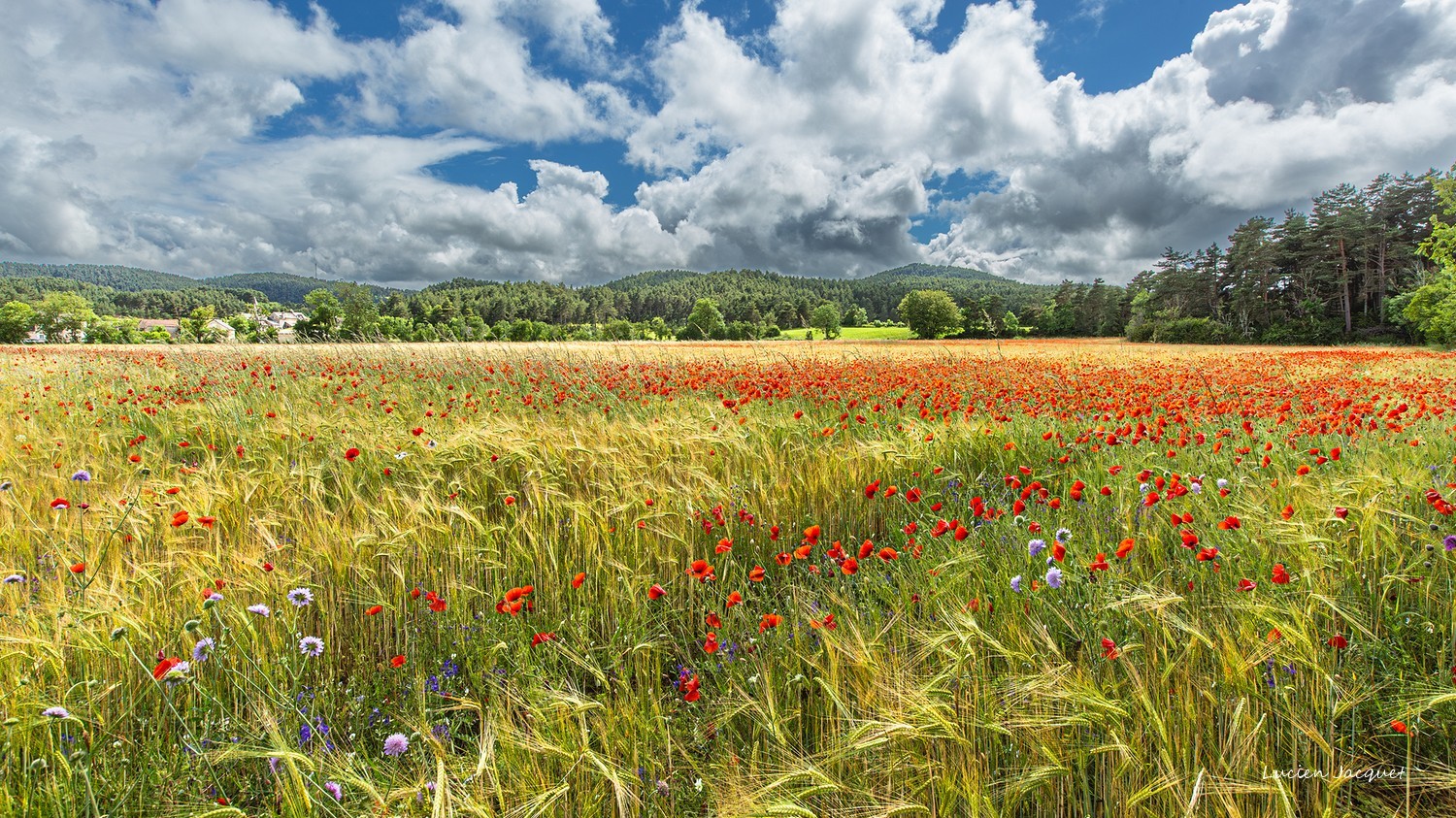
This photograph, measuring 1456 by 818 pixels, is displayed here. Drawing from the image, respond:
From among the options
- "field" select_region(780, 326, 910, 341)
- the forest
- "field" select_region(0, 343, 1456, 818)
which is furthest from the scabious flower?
"field" select_region(780, 326, 910, 341)

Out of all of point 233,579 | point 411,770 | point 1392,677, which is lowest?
point 411,770

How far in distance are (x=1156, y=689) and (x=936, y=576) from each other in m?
0.91

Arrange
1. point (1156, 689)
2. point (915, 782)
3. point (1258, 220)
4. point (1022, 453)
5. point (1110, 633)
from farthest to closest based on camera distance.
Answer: point (1258, 220) < point (1022, 453) < point (1110, 633) < point (1156, 689) < point (915, 782)

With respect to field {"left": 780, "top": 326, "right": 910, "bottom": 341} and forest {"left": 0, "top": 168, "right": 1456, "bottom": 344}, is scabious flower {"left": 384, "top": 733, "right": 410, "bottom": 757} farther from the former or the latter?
field {"left": 780, "top": 326, "right": 910, "bottom": 341}

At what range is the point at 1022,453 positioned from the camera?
471cm

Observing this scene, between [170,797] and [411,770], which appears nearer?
[170,797]

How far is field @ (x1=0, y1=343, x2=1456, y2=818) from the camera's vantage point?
62.0 inches

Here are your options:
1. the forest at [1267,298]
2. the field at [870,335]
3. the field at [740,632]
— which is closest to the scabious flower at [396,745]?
the field at [740,632]

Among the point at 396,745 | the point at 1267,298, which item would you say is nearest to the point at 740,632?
the point at 396,745

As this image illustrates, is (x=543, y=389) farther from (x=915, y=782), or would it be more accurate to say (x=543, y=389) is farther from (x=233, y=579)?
(x=915, y=782)

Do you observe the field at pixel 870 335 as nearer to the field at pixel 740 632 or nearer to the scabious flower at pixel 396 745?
the field at pixel 740 632

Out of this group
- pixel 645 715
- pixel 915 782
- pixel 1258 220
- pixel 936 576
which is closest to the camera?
pixel 915 782

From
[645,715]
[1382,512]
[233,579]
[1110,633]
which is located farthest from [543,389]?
[1382,512]

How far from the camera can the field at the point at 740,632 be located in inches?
62.0
